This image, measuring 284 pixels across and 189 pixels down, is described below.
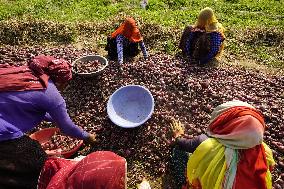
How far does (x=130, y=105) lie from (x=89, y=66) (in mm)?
989

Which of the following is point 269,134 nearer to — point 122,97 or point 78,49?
point 122,97

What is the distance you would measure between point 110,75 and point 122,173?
3017 mm

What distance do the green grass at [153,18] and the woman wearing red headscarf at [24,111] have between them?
3.26 m

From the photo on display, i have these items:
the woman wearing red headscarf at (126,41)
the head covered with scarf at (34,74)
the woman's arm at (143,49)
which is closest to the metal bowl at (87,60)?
the woman wearing red headscarf at (126,41)

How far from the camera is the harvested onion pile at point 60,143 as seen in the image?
467cm

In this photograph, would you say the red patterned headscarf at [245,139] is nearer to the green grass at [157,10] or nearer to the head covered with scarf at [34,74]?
the head covered with scarf at [34,74]

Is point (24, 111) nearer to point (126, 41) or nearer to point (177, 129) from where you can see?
point (177, 129)

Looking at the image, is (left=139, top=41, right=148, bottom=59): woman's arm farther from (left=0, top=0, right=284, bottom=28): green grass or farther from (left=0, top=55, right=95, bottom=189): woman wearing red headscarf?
(left=0, top=55, right=95, bottom=189): woman wearing red headscarf

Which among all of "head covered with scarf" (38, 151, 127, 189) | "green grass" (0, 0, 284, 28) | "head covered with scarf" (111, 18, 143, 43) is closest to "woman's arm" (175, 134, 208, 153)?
"head covered with scarf" (38, 151, 127, 189)

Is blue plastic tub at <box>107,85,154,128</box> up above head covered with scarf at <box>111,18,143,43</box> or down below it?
below

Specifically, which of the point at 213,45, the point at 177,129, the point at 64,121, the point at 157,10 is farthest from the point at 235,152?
the point at 157,10

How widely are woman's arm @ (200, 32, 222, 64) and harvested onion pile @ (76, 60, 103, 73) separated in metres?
1.66

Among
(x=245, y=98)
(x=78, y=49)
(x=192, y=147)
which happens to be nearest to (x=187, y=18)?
(x=78, y=49)

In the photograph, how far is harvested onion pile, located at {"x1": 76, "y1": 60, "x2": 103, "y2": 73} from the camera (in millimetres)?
5652
